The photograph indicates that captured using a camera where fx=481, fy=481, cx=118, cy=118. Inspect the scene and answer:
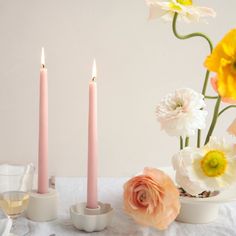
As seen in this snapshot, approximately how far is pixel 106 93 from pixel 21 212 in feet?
2.84

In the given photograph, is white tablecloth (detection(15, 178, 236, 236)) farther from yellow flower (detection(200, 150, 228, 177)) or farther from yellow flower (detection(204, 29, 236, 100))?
yellow flower (detection(204, 29, 236, 100))

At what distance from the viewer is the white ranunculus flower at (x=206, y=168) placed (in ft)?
2.63

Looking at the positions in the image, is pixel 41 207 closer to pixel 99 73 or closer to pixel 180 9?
pixel 180 9

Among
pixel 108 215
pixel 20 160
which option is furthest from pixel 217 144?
pixel 20 160

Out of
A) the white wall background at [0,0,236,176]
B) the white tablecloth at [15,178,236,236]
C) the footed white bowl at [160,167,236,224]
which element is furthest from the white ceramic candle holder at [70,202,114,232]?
the white wall background at [0,0,236,176]

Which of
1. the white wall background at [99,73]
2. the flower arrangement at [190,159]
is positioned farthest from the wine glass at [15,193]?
the white wall background at [99,73]

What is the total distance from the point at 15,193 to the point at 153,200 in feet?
0.83

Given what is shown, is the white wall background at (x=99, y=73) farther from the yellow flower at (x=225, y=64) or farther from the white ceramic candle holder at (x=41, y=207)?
the yellow flower at (x=225, y=64)

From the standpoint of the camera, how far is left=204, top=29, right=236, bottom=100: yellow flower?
0.78 metres

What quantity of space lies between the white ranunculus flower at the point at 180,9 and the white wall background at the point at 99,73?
781mm

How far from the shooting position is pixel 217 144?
84 cm

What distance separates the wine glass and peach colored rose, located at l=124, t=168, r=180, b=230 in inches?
7.6

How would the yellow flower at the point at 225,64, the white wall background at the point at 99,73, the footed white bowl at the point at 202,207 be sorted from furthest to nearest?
1. the white wall background at the point at 99,73
2. the footed white bowl at the point at 202,207
3. the yellow flower at the point at 225,64

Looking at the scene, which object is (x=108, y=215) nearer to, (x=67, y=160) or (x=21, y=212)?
(x=21, y=212)
